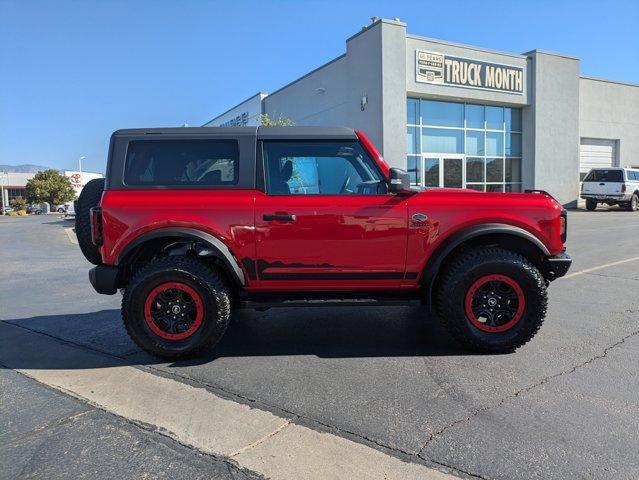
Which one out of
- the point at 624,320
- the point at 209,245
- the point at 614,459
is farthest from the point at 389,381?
the point at 624,320

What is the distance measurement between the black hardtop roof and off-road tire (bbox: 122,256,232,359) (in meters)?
1.16

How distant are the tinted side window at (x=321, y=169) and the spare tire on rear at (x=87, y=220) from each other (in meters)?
1.72

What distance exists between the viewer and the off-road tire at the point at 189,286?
13.6 ft

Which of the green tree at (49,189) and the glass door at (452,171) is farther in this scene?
the green tree at (49,189)

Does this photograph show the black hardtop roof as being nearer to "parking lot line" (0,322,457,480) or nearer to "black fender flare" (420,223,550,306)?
"black fender flare" (420,223,550,306)

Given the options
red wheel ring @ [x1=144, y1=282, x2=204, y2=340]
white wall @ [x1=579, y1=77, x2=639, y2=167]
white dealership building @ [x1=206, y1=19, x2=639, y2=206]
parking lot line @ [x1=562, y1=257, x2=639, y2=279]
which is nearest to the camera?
red wheel ring @ [x1=144, y1=282, x2=204, y2=340]

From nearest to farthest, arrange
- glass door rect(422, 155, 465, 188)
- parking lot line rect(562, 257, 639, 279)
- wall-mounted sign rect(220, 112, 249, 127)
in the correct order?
parking lot line rect(562, 257, 639, 279), glass door rect(422, 155, 465, 188), wall-mounted sign rect(220, 112, 249, 127)

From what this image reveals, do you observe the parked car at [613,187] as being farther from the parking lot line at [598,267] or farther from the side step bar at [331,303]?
the side step bar at [331,303]

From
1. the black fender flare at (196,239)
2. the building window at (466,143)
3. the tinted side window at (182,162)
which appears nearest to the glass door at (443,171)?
the building window at (466,143)

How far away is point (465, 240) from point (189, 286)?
2.38m

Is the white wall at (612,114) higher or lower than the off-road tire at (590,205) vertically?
higher

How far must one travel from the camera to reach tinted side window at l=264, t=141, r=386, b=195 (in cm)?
A: 432

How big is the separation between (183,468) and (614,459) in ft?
7.49

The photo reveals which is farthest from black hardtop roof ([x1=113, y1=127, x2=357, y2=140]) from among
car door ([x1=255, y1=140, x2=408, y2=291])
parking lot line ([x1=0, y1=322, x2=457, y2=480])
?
parking lot line ([x1=0, y1=322, x2=457, y2=480])
